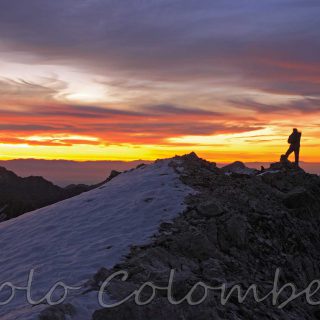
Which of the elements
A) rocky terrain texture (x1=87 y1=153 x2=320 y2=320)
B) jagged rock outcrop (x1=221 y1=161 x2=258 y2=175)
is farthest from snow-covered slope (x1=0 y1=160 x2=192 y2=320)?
jagged rock outcrop (x1=221 y1=161 x2=258 y2=175)

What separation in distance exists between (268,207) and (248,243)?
4.19m

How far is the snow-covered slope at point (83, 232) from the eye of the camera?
45.6 ft

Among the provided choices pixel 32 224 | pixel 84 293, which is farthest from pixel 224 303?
pixel 32 224

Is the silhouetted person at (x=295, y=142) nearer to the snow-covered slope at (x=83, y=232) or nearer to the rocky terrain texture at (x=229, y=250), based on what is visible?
the rocky terrain texture at (x=229, y=250)

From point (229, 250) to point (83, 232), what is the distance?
224 inches

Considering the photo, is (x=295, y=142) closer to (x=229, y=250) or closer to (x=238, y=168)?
(x=238, y=168)

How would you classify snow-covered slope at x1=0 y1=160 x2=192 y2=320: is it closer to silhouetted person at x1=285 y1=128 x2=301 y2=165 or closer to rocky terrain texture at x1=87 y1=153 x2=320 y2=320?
rocky terrain texture at x1=87 y1=153 x2=320 y2=320

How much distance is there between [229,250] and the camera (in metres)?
16.7

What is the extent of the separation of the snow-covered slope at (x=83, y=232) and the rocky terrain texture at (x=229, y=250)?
2.31 ft

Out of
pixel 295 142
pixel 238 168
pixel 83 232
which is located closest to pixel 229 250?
pixel 83 232

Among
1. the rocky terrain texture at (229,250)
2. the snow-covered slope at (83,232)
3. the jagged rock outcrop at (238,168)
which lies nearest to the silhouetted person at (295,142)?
the jagged rock outcrop at (238,168)

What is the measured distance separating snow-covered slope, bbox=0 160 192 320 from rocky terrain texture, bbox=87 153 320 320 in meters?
0.70

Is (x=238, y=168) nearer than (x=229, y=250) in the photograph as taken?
No

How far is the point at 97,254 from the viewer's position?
15352 mm
